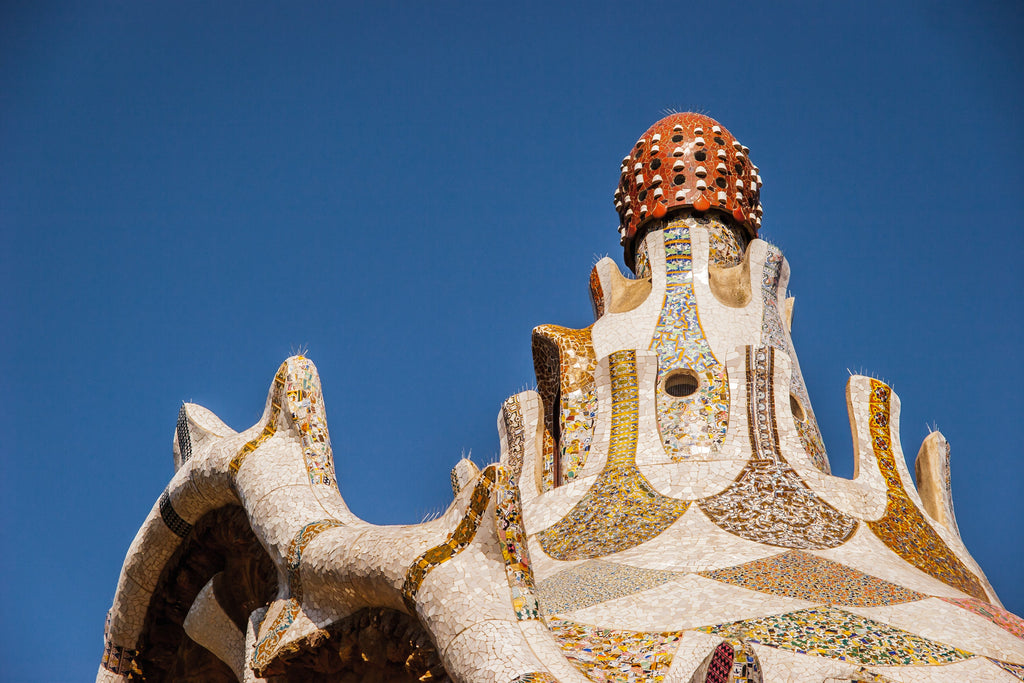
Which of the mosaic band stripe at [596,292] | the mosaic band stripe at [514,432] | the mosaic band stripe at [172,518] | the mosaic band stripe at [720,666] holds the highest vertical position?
the mosaic band stripe at [596,292]

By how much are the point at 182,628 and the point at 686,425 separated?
10.9 ft

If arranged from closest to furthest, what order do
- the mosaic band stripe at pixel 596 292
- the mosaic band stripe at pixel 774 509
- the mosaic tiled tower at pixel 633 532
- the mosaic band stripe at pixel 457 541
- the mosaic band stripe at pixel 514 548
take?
1. the mosaic band stripe at pixel 514 548
2. the mosaic band stripe at pixel 457 541
3. the mosaic tiled tower at pixel 633 532
4. the mosaic band stripe at pixel 774 509
5. the mosaic band stripe at pixel 596 292

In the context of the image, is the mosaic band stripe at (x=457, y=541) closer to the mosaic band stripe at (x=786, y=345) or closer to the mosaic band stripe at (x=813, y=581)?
the mosaic band stripe at (x=813, y=581)

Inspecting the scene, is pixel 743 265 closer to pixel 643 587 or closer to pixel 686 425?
pixel 686 425

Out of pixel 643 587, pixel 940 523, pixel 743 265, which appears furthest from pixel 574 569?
pixel 743 265

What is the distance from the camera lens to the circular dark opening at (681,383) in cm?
848

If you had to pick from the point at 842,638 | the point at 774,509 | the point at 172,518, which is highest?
the point at 774,509

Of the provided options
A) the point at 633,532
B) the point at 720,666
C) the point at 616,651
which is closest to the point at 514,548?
the point at 720,666

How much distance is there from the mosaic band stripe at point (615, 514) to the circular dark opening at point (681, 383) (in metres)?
0.43

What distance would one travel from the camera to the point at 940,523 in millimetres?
8109

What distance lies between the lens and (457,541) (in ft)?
15.6

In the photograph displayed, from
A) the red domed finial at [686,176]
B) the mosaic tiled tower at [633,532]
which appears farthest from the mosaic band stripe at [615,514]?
the red domed finial at [686,176]

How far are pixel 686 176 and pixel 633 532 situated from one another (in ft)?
12.8

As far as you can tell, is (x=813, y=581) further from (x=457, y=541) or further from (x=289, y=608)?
(x=289, y=608)
